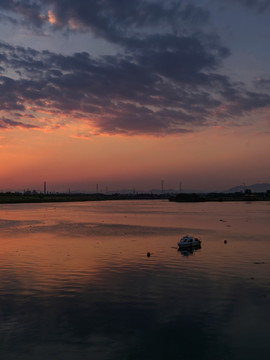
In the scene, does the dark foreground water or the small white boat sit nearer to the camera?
the dark foreground water

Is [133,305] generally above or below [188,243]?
below

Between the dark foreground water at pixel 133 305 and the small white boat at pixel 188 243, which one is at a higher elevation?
the small white boat at pixel 188 243

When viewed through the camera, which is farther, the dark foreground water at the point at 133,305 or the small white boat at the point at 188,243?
the small white boat at the point at 188,243

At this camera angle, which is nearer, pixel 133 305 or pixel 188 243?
pixel 133 305

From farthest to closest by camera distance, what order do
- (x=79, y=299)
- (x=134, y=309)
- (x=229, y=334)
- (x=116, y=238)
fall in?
1. (x=116, y=238)
2. (x=79, y=299)
3. (x=134, y=309)
4. (x=229, y=334)

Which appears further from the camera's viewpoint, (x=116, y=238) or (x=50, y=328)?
(x=116, y=238)

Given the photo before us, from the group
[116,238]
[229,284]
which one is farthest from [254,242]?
[229,284]

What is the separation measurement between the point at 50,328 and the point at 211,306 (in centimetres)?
1486

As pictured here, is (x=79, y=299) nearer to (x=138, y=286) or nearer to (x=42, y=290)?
(x=42, y=290)

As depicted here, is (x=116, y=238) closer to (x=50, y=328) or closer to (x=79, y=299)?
(x=79, y=299)

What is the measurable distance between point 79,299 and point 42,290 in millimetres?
5489

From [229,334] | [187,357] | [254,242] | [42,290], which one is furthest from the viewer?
[254,242]

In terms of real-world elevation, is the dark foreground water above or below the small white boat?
below

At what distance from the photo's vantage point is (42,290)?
38312mm
